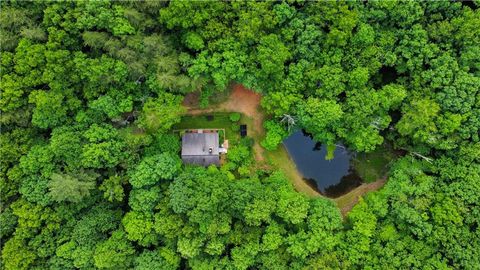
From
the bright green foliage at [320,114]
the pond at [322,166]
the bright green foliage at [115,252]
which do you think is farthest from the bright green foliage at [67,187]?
the pond at [322,166]

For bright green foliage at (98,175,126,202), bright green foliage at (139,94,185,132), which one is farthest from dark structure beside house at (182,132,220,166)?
bright green foliage at (98,175,126,202)

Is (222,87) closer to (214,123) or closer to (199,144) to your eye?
(214,123)

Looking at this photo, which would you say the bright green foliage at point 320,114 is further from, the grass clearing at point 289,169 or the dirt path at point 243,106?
the dirt path at point 243,106

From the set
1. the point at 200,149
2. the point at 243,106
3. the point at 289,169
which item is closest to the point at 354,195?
the point at 289,169

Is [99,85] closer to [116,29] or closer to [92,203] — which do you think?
[116,29]

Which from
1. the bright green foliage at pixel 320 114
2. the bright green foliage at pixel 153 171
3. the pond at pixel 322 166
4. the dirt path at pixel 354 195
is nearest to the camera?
the bright green foliage at pixel 320 114

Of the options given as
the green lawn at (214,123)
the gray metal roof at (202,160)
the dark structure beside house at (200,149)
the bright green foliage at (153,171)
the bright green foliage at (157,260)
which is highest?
the green lawn at (214,123)

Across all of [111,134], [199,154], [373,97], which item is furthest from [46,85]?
[373,97]
